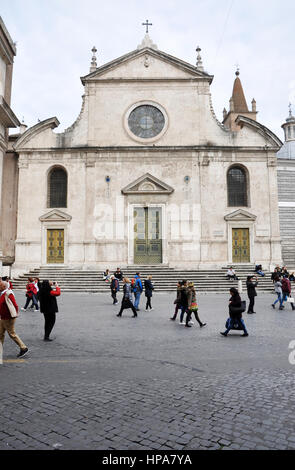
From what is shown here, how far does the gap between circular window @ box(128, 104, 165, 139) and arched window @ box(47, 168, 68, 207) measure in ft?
20.6

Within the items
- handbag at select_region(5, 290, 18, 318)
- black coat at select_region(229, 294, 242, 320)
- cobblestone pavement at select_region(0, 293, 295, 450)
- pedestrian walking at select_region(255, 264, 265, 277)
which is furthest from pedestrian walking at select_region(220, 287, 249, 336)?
pedestrian walking at select_region(255, 264, 265, 277)

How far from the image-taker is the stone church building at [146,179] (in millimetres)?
26594

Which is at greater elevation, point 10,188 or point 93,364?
point 10,188

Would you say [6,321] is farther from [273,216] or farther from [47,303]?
[273,216]

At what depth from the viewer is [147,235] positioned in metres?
26.8

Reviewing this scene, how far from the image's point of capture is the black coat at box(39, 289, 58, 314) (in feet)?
30.4

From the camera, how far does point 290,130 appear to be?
59312 mm

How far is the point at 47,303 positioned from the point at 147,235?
58.3 feet

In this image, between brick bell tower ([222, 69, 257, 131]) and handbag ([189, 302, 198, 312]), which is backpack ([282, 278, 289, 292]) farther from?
brick bell tower ([222, 69, 257, 131])

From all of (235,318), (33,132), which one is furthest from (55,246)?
(235,318)
